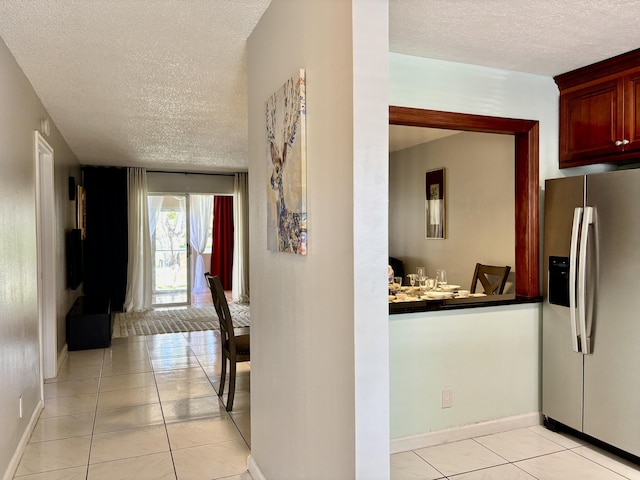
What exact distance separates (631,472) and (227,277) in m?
8.86

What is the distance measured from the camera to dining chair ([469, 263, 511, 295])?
13.3 feet

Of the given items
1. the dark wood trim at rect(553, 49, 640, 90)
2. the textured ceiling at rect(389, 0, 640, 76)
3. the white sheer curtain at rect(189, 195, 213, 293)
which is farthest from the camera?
the white sheer curtain at rect(189, 195, 213, 293)

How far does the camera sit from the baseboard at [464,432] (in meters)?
2.98

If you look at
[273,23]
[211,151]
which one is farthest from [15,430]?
[211,151]

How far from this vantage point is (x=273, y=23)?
90.1 inches

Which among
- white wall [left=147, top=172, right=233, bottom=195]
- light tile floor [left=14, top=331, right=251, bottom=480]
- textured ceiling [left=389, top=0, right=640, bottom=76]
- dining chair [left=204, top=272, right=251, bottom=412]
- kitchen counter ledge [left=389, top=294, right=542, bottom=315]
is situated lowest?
light tile floor [left=14, top=331, right=251, bottom=480]

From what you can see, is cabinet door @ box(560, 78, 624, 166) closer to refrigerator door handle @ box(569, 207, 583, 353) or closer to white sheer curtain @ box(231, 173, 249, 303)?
refrigerator door handle @ box(569, 207, 583, 353)

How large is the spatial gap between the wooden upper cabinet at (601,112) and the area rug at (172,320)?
5026mm

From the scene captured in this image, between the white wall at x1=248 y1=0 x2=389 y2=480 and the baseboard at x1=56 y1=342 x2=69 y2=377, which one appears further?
the baseboard at x1=56 y1=342 x2=69 y2=377

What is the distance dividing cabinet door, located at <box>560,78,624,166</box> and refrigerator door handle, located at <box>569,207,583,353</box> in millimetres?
504

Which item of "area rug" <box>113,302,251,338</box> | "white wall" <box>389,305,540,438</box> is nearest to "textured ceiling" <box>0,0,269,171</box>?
"white wall" <box>389,305,540,438</box>

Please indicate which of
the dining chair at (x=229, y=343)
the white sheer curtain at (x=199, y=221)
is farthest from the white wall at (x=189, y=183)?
the dining chair at (x=229, y=343)

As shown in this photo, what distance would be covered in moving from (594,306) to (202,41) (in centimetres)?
284

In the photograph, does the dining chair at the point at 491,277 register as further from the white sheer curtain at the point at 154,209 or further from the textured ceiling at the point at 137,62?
the white sheer curtain at the point at 154,209
